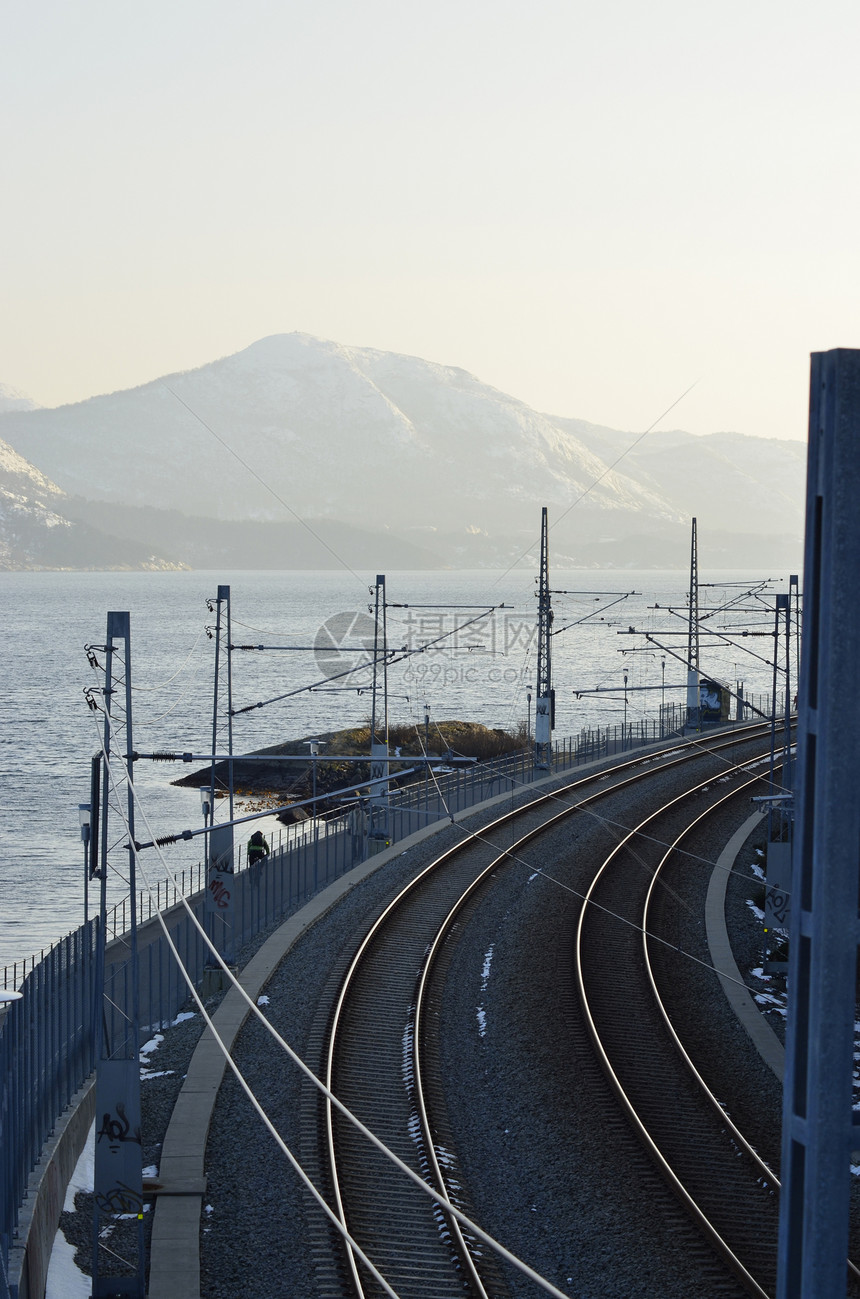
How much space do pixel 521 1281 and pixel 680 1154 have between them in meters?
3.42

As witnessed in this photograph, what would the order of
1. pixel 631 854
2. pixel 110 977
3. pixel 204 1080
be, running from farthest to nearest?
1. pixel 631 854
2. pixel 110 977
3. pixel 204 1080

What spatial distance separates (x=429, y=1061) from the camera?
18906 millimetres

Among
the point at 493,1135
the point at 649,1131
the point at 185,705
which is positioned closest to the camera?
the point at 649,1131

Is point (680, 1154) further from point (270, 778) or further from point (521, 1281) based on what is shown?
point (270, 778)

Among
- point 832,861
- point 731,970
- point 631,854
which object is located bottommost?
point 731,970

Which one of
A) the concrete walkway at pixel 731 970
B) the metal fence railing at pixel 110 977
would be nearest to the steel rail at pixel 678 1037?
the concrete walkway at pixel 731 970

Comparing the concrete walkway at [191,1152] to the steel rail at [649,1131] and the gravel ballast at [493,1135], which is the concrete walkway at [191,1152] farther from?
the steel rail at [649,1131]

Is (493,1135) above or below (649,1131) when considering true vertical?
below

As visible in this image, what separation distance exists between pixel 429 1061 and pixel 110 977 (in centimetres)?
636

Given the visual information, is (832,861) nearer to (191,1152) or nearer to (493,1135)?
(493,1135)

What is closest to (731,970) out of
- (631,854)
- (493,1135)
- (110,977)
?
(493,1135)

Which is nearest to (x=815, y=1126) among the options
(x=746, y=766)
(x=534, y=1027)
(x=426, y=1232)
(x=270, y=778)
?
(x=426, y=1232)

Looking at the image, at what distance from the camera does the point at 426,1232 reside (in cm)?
1372

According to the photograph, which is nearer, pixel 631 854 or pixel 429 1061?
pixel 429 1061
